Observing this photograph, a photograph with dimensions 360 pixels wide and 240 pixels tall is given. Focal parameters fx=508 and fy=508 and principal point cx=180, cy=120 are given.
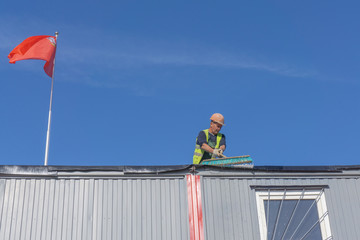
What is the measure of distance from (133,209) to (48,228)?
1612 mm

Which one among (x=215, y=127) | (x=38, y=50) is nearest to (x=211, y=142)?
(x=215, y=127)

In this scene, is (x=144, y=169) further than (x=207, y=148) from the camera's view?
No

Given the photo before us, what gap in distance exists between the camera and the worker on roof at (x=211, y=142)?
11.2m

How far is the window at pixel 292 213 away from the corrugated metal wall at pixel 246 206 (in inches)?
4.6

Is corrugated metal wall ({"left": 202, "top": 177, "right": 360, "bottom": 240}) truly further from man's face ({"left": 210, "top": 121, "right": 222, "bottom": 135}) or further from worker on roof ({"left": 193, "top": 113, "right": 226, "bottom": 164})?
man's face ({"left": 210, "top": 121, "right": 222, "bottom": 135})

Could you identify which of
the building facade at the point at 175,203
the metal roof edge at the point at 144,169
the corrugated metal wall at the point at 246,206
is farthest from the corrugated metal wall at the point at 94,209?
the corrugated metal wall at the point at 246,206

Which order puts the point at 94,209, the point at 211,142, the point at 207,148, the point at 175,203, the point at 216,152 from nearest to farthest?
1. the point at 94,209
2. the point at 175,203
3. the point at 216,152
4. the point at 207,148
5. the point at 211,142

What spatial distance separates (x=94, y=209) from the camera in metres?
9.72

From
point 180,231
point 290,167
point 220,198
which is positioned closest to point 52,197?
point 180,231

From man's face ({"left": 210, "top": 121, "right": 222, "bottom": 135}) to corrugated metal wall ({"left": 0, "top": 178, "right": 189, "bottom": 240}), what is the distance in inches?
79.1

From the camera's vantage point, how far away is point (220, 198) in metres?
9.98

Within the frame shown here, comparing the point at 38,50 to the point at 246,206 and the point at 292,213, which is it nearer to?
the point at 246,206

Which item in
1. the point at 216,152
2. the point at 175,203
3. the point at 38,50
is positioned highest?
the point at 38,50

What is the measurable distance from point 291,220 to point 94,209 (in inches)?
151
